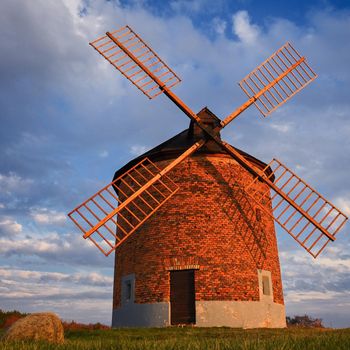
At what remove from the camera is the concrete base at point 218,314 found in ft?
45.0

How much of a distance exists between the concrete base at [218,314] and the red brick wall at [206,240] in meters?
0.24

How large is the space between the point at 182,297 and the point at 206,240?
2.12 m

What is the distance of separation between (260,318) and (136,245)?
5.16 m

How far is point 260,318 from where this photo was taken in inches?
566

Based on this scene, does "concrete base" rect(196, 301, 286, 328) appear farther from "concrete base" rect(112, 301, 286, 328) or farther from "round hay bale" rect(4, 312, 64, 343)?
"round hay bale" rect(4, 312, 64, 343)

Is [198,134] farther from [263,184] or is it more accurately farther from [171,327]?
[171,327]

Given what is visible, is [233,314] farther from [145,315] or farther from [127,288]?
[127,288]

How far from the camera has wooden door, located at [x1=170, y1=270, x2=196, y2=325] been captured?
1393 cm

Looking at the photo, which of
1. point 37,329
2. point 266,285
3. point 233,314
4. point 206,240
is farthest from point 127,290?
point 37,329

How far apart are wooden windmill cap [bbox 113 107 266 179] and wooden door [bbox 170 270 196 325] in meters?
4.50

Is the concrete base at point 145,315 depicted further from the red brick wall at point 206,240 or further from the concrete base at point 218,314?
the red brick wall at point 206,240

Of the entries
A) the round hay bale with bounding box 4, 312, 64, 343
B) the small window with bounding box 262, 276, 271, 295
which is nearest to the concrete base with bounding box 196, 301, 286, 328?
the small window with bounding box 262, 276, 271, 295

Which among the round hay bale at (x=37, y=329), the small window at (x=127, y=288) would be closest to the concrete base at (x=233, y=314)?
the small window at (x=127, y=288)

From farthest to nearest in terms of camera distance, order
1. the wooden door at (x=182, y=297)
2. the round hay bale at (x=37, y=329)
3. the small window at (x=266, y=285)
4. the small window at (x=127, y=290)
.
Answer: the small window at (x=127, y=290), the small window at (x=266, y=285), the wooden door at (x=182, y=297), the round hay bale at (x=37, y=329)
